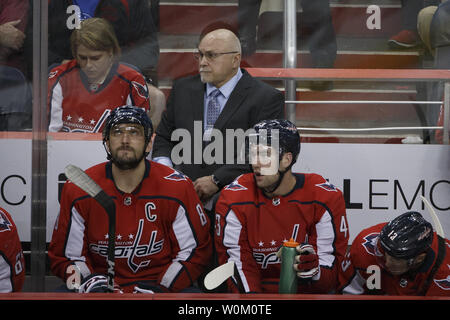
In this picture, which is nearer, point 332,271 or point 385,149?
point 332,271

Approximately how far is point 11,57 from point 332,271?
1.31 meters

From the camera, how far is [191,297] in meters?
2.02

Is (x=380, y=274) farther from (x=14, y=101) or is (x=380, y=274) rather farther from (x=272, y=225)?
(x=14, y=101)

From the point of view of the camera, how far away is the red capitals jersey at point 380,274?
2.57 m

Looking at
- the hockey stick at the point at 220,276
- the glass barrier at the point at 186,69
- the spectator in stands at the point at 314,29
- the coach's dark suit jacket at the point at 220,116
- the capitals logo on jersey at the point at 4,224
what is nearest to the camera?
the hockey stick at the point at 220,276

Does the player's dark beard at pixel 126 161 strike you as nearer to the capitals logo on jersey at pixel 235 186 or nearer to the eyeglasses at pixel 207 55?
the capitals logo on jersey at pixel 235 186

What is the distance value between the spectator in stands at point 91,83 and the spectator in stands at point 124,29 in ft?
0.08

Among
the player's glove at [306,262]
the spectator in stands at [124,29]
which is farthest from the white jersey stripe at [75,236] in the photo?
the player's glove at [306,262]

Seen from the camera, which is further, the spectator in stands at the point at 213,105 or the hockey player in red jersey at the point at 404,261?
the spectator in stands at the point at 213,105

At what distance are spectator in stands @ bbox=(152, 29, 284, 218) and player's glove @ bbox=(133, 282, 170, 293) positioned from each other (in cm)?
38

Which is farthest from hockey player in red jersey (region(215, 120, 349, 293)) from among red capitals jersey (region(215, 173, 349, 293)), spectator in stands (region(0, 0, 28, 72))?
spectator in stands (region(0, 0, 28, 72))

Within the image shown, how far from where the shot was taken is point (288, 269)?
97.7 inches
